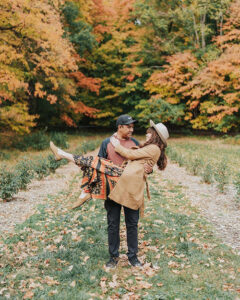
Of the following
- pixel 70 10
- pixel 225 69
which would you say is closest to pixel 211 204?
pixel 225 69

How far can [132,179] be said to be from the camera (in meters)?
3.61

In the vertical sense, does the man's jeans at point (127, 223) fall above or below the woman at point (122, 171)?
below

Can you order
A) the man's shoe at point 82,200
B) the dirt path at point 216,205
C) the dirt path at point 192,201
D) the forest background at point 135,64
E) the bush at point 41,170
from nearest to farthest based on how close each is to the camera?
the man's shoe at point 82,200, the dirt path at point 216,205, the dirt path at point 192,201, the bush at point 41,170, the forest background at point 135,64

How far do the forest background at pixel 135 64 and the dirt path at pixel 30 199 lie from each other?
151 inches

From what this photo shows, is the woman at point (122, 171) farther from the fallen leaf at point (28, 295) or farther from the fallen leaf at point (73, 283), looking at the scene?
the fallen leaf at point (28, 295)

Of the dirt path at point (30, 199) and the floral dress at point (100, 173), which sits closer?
the floral dress at point (100, 173)

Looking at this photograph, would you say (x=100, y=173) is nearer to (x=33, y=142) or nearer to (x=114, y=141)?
(x=114, y=141)

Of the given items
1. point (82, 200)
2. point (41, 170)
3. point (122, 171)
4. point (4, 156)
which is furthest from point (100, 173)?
point (4, 156)

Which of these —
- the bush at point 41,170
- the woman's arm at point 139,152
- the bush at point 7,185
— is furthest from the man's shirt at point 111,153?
the bush at point 41,170

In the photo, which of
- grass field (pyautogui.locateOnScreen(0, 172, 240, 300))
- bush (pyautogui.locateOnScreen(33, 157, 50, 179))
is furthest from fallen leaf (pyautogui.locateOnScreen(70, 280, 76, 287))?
bush (pyautogui.locateOnScreen(33, 157, 50, 179))

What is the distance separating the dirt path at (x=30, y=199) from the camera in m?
6.05

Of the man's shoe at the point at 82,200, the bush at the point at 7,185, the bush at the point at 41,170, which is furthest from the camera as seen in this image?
the bush at the point at 41,170

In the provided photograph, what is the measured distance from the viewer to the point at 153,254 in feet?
14.4

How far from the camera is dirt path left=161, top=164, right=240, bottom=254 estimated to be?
523 cm
